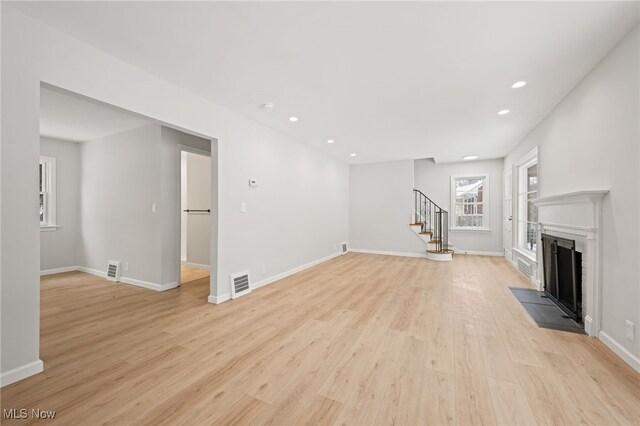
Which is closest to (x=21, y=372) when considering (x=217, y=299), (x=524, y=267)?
(x=217, y=299)

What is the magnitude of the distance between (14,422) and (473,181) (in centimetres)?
880

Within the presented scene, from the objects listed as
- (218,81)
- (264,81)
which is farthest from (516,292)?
(218,81)

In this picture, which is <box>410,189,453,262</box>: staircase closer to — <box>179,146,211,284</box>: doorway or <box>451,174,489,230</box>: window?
<box>451,174,489,230</box>: window

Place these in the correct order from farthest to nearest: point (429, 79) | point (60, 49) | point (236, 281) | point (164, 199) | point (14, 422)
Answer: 1. point (164, 199)
2. point (236, 281)
3. point (429, 79)
4. point (60, 49)
5. point (14, 422)

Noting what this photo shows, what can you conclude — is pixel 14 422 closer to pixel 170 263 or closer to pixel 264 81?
pixel 170 263

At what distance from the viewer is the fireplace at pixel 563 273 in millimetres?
2893

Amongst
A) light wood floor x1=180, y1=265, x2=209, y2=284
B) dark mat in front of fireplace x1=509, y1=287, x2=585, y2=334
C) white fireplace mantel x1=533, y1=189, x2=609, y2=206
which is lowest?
light wood floor x1=180, y1=265, x2=209, y2=284

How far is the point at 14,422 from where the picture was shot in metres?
1.52

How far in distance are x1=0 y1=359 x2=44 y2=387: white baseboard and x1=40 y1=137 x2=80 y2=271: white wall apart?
4347mm

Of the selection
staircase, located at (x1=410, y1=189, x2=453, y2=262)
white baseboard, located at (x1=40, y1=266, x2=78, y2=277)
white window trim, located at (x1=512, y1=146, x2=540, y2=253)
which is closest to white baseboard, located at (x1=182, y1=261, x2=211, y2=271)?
white baseboard, located at (x1=40, y1=266, x2=78, y2=277)

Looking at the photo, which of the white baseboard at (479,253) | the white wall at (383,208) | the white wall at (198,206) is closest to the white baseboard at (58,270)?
the white wall at (198,206)

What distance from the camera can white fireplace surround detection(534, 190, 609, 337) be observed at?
8.09 feet

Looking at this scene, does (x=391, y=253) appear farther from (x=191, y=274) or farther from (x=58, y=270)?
(x=58, y=270)

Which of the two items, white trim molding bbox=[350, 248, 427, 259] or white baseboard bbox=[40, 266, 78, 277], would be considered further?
A: white trim molding bbox=[350, 248, 427, 259]
